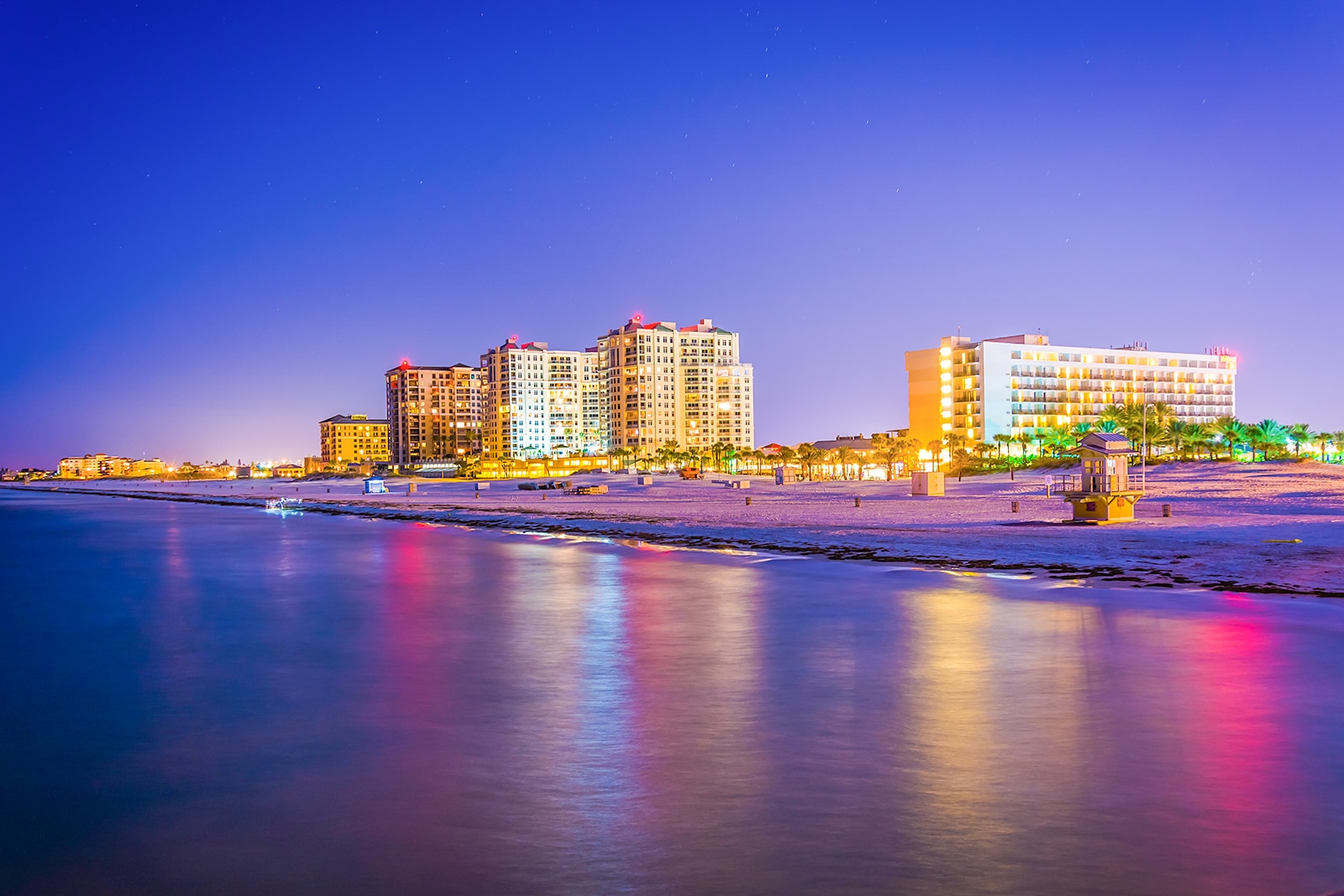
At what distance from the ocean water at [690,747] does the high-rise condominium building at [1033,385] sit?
134454mm

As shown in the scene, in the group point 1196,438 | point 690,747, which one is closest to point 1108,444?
point 690,747

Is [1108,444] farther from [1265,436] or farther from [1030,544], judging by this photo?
[1265,436]

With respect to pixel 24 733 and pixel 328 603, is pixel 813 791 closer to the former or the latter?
pixel 24 733

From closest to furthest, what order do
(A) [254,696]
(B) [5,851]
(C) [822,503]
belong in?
(B) [5,851] → (A) [254,696] → (C) [822,503]

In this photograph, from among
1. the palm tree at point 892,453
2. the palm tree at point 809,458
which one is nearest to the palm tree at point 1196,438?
the palm tree at point 892,453

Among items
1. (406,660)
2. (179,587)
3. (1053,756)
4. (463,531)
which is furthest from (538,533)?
(1053,756)

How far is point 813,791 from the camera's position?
309 inches

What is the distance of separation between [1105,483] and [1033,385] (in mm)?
120521

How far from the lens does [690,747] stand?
9.33 meters

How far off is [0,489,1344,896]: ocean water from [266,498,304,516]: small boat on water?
55.3 meters

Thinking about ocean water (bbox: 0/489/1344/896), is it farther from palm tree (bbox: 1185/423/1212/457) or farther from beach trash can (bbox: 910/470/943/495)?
palm tree (bbox: 1185/423/1212/457)

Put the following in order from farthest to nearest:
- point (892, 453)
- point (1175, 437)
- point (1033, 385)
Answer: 1. point (1033, 385)
2. point (892, 453)
3. point (1175, 437)

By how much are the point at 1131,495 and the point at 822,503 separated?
26105 mm

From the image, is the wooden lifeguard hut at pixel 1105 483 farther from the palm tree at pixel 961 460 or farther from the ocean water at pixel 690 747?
the palm tree at pixel 961 460
